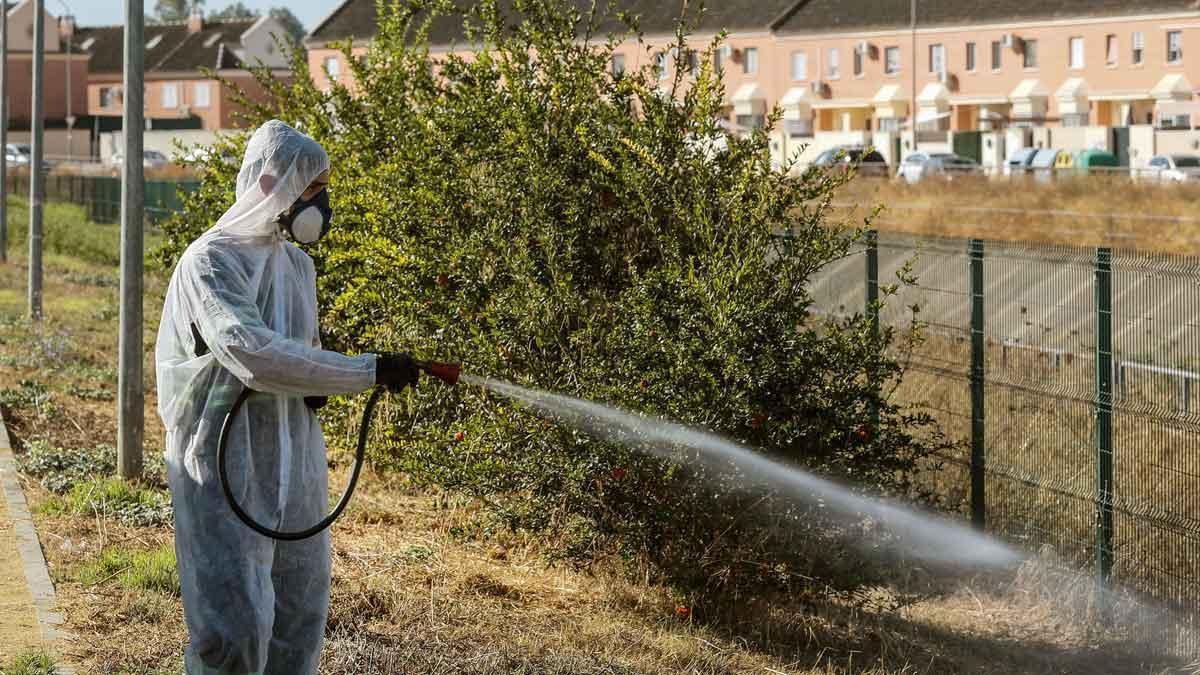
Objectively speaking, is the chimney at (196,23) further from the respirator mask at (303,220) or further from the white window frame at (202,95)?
the respirator mask at (303,220)

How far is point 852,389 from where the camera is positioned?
761 cm

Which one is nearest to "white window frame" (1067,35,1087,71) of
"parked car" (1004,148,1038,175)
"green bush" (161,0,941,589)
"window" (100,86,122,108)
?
"parked car" (1004,148,1038,175)

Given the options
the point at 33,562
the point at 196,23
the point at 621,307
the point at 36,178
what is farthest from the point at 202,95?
the point at 621,307

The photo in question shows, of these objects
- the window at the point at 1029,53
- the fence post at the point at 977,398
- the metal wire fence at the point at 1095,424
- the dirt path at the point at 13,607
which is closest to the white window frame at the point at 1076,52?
the window at the point at 1029,53

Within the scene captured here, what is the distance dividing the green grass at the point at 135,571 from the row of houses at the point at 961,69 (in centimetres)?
4848

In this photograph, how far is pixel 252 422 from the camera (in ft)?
15.9

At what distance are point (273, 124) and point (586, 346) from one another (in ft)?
9.67

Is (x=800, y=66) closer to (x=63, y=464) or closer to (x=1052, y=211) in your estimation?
(x=1052, y=211)

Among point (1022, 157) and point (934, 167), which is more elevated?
point (1022, 157)

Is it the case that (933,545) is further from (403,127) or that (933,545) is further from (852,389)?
(403,127)

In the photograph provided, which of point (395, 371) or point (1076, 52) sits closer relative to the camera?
point (395, 371)

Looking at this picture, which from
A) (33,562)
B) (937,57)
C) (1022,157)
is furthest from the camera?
(937,57)

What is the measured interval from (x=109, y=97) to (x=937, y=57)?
55194 millimetres

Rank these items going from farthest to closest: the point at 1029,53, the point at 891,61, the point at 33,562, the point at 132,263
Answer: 1. the point at 891,61
2. the point at 1029,53
3. the point at 132,263
4. the point at 33,562
